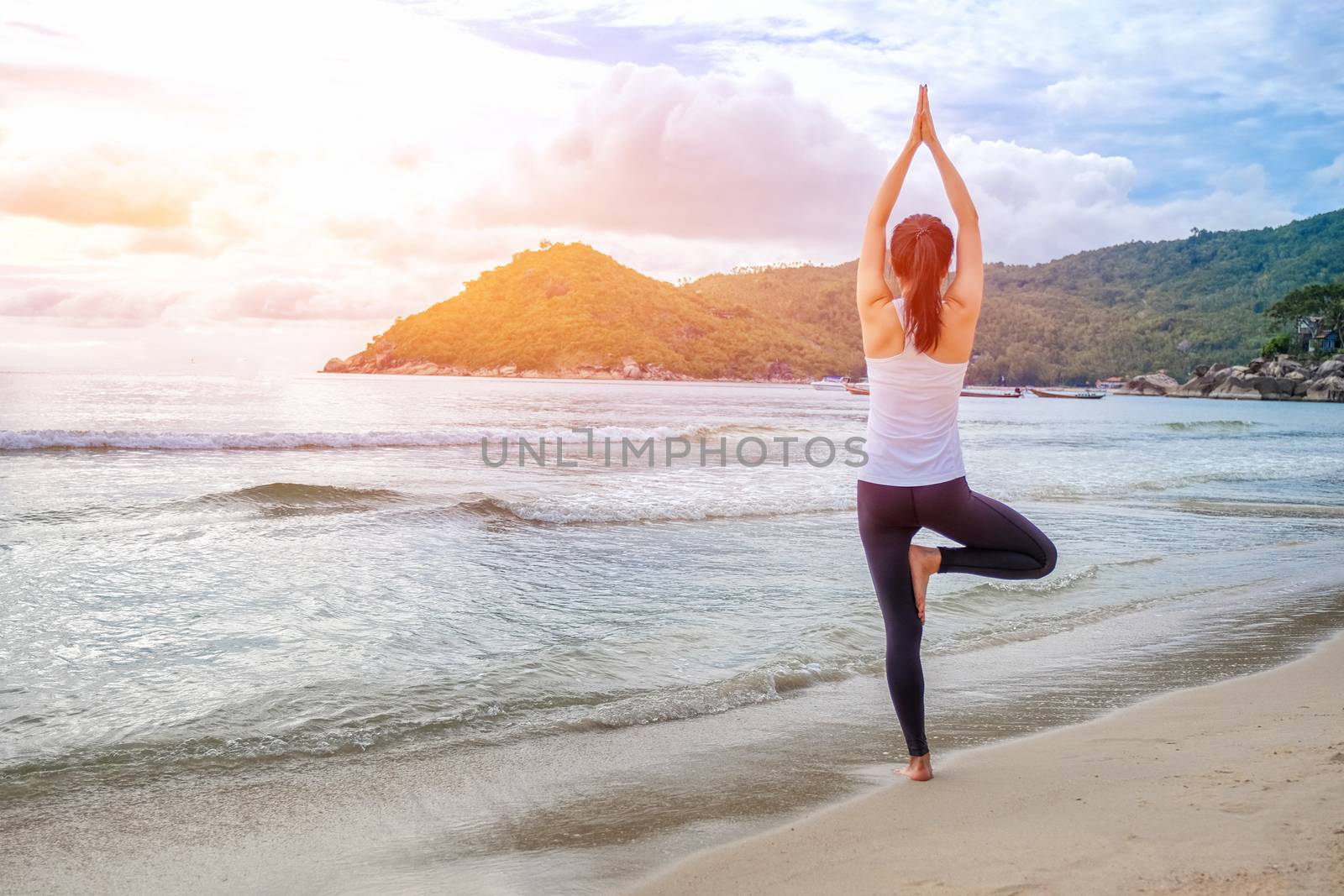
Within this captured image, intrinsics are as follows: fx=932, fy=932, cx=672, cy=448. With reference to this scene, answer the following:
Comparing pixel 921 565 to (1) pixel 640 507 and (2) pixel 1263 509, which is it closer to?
(1) pixel 640 507

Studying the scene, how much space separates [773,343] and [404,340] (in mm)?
53042

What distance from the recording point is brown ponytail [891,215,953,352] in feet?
10.1

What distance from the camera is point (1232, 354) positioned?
12575 centimetres

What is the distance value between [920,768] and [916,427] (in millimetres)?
1278

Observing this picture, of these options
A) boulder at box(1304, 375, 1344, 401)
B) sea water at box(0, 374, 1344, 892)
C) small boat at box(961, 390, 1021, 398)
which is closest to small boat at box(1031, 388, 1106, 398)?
small boat at box(961, 390, 1021, 398)

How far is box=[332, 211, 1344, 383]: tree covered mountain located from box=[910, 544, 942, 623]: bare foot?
115545mm

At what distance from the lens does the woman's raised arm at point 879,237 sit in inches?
125

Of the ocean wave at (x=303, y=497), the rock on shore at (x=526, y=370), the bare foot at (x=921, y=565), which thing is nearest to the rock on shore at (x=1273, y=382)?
the rock on shore at (x=526, y=370)

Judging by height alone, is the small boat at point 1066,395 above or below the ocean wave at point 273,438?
above

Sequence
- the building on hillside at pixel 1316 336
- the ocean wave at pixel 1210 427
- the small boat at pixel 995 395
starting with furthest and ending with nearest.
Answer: the small boat at pixel 995 395
the building on hillside at pixel 1316 336
the ocean wave at pixel 1210 427

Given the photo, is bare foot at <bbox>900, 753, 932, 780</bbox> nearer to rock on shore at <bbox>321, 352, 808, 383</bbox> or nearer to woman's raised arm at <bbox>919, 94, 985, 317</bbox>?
woman's raised arm at <bbox>919, 94, 985, 317</bbox>

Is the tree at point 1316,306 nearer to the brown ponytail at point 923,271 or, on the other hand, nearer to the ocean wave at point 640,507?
the ocean wave at point 640,507

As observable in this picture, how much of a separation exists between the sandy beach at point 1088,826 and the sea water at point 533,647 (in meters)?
0.28

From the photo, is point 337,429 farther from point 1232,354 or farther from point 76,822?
point 1232,354
